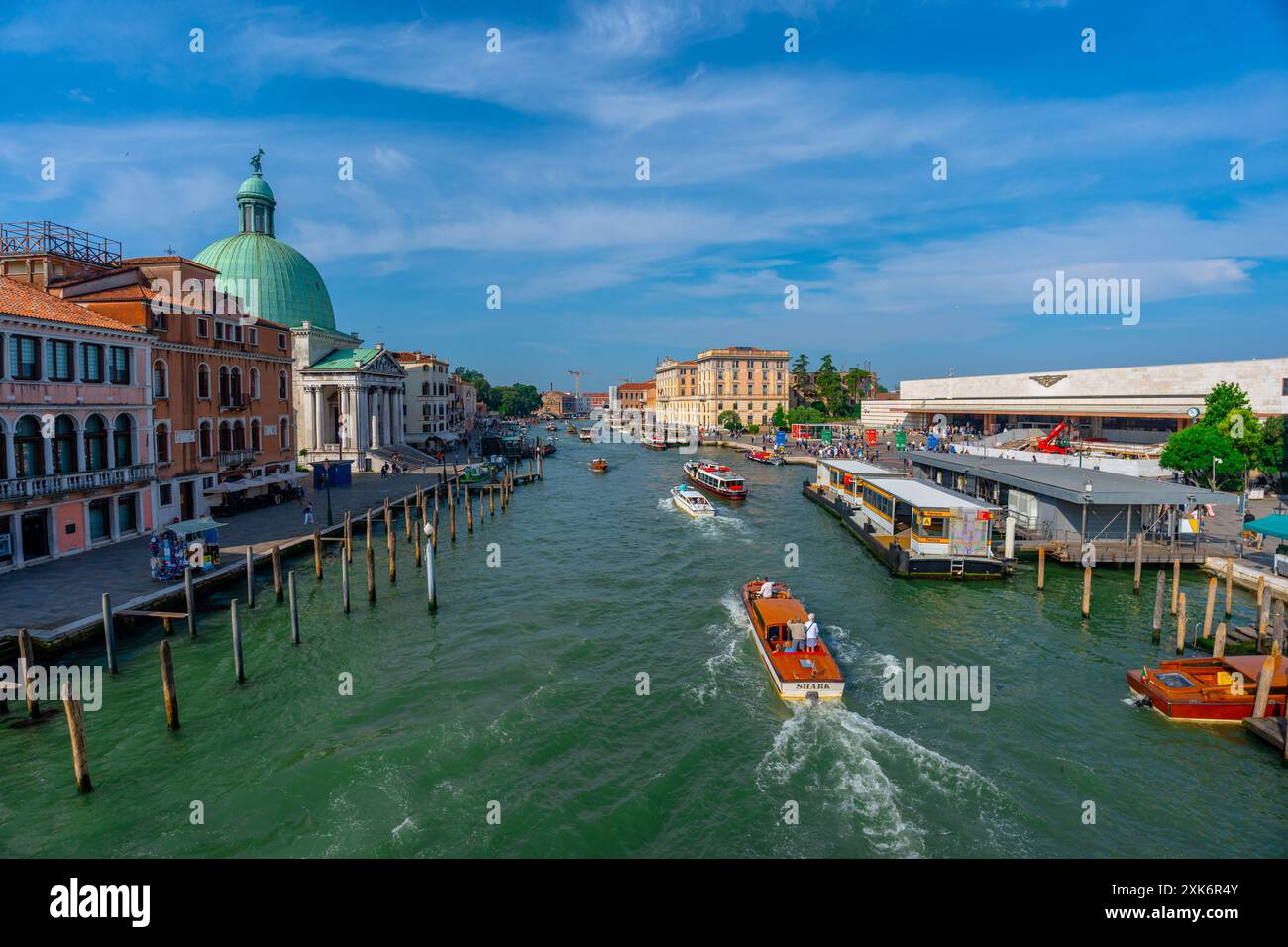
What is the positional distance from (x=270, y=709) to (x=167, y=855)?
6.34 metres

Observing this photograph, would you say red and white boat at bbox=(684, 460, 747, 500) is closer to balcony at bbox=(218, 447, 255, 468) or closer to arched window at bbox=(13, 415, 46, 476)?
balcony at bbox=(218, 447, 255, 468)

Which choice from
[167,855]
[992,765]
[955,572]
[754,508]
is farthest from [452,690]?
[754,508]

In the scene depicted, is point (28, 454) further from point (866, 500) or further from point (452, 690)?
point (866, 500)

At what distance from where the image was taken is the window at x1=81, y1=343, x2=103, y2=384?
30.4 meters

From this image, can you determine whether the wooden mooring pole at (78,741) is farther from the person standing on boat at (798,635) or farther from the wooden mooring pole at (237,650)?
the person standing on boat at (798,635)

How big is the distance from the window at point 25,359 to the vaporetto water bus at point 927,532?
38.1m

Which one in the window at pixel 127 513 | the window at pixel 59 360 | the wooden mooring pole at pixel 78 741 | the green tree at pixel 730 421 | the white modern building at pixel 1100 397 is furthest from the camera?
the green tree at pixel 730 421

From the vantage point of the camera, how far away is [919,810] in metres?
14.8

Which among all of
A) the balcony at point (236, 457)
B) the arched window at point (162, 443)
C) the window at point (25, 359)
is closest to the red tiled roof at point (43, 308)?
the window at point (25, 359)

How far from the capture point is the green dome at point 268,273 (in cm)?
6856

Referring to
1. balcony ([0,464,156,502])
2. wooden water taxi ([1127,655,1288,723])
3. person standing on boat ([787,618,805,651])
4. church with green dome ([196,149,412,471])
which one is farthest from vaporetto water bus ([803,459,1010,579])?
church with green dome ([196,149,412,471])

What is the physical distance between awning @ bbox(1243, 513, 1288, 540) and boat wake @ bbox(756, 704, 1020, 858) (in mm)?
23688

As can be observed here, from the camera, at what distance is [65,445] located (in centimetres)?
2973

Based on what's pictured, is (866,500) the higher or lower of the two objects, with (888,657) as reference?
higher
